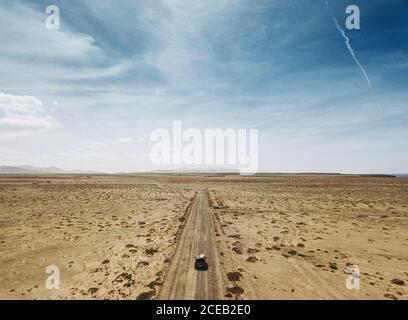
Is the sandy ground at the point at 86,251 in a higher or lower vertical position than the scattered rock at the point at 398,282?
higher

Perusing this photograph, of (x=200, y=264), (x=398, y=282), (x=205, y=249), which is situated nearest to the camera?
(x=398, y=282)

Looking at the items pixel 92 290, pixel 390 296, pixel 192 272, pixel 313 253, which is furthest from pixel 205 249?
pixel 390 296

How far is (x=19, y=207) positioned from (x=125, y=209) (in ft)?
49.8

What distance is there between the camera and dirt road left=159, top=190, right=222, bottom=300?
484 inches

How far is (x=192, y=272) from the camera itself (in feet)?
47.8

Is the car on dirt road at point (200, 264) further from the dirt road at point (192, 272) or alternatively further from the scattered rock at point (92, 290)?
the scattered rock at point (92, 290)

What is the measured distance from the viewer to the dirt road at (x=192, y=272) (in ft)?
40.3

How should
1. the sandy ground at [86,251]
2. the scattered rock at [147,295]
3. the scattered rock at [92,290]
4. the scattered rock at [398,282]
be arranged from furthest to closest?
the scattered rock at [398,282] < the sandy ground at [86,251] < the scattered rock at [92,290] < the scattered rock at [147,295]

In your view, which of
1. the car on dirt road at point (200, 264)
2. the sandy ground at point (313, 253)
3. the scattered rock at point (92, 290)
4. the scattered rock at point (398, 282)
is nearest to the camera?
the scattered rock at point (92, 290)

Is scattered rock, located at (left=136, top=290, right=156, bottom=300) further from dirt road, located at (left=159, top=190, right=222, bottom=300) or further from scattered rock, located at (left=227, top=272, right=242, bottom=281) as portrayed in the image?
scattered rock, located at (left=227, top=272, right=242, bottom=281)

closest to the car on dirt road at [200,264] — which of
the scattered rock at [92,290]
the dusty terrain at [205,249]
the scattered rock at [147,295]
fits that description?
the dusty terrain at [205,249]

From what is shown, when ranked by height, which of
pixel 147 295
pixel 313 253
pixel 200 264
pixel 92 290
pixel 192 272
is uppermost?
pixel 200 264

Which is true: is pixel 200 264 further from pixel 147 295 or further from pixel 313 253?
pixel 313 253
